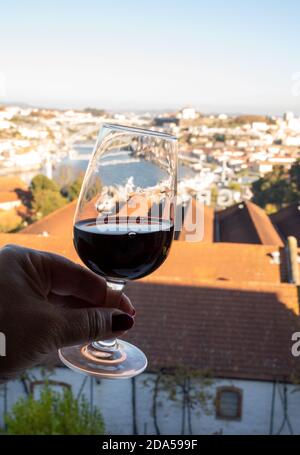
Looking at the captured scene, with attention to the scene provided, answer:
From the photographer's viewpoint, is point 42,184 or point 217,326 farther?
point 42,184

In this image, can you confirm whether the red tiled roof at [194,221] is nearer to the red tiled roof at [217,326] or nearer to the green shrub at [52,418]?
the red tiled roof at [217,326]

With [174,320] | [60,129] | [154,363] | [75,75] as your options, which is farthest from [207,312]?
[75,75]

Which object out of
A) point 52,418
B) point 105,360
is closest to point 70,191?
→ point 52,418

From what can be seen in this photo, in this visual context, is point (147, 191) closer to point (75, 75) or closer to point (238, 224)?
point (75, 75)

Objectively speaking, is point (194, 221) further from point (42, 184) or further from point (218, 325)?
point (218, 325)

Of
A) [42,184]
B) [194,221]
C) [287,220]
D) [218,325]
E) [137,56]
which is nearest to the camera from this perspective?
[137,56]

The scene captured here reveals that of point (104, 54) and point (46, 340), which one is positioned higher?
point (104, 54)

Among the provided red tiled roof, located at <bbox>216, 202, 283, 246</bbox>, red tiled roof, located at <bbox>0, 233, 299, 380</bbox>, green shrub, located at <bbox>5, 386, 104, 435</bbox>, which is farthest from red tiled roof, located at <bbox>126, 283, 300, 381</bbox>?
red tiled roof, located at <bbox>216, 202, 283, 246</bbox>
